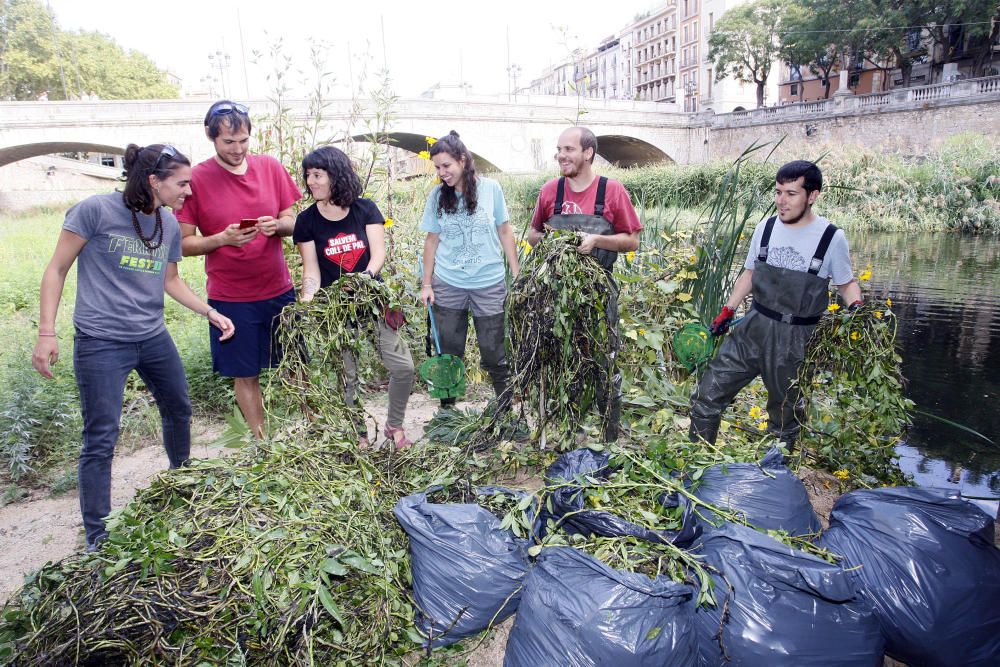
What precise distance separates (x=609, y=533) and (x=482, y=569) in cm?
40

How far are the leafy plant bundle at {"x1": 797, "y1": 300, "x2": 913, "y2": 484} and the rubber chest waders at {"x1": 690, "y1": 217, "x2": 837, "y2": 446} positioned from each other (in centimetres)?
7

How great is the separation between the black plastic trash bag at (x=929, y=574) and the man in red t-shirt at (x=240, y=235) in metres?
2.41

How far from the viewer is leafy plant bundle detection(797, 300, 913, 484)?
2.58 m

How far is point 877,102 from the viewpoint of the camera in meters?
24.4

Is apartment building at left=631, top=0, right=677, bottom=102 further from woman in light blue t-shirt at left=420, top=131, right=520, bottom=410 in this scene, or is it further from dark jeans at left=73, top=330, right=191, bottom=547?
dark jeans at left=73, top=330, right=191, bottom=547

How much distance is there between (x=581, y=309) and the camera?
247cm

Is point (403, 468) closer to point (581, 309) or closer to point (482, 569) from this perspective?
point (482, 569)

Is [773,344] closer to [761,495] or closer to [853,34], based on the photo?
[761,495]

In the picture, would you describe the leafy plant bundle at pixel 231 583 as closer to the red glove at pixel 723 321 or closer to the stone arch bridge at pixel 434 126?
the red glove at pixel 723 321

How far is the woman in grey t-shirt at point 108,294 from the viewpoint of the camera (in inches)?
87.2

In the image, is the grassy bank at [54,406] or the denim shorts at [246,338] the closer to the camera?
the denim shorts at [246,338]

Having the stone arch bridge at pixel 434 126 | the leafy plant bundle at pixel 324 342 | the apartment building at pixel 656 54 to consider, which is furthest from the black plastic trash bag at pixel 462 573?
the apartment building at pixel 656 54

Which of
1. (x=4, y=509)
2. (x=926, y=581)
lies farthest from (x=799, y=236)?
(x=4, y=509)

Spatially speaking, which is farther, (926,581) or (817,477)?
(817,477)
